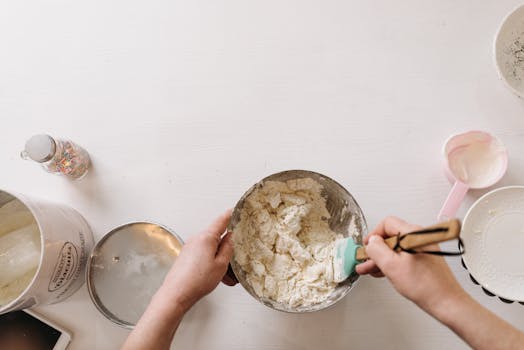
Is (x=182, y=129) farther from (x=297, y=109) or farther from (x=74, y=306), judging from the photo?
(x=74, y=306)

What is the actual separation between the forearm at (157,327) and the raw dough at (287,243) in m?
0.14

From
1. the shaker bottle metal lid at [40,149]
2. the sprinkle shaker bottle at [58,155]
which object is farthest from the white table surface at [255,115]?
the shaker bottle metal lid at [40,149]

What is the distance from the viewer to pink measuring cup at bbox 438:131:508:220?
2.63 ft

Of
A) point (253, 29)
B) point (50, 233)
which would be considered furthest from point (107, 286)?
point (253, 29)

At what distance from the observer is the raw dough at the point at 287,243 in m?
0.74

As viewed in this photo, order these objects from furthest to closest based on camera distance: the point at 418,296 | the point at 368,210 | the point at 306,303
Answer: the point at 368,210, the point at 306,303, the point at 418,296

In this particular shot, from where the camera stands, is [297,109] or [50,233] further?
[297,109]

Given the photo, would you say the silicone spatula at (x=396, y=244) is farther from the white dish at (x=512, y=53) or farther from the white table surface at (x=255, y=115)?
the white dish at (x=512, y=53)

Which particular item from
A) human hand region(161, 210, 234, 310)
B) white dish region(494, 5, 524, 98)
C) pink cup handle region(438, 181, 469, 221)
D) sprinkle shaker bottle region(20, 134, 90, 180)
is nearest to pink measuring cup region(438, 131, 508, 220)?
pink cup handle region(438, 181, 469, 221)

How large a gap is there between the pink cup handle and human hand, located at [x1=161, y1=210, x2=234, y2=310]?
435 millimetres

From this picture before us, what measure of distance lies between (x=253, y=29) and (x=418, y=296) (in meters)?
0.65

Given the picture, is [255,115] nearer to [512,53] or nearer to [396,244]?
[396,244]

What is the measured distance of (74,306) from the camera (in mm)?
850

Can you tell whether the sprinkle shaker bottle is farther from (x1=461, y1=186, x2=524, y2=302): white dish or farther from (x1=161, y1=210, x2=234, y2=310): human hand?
(x1=461, y1=186, x2=524, y2=302): white dish
